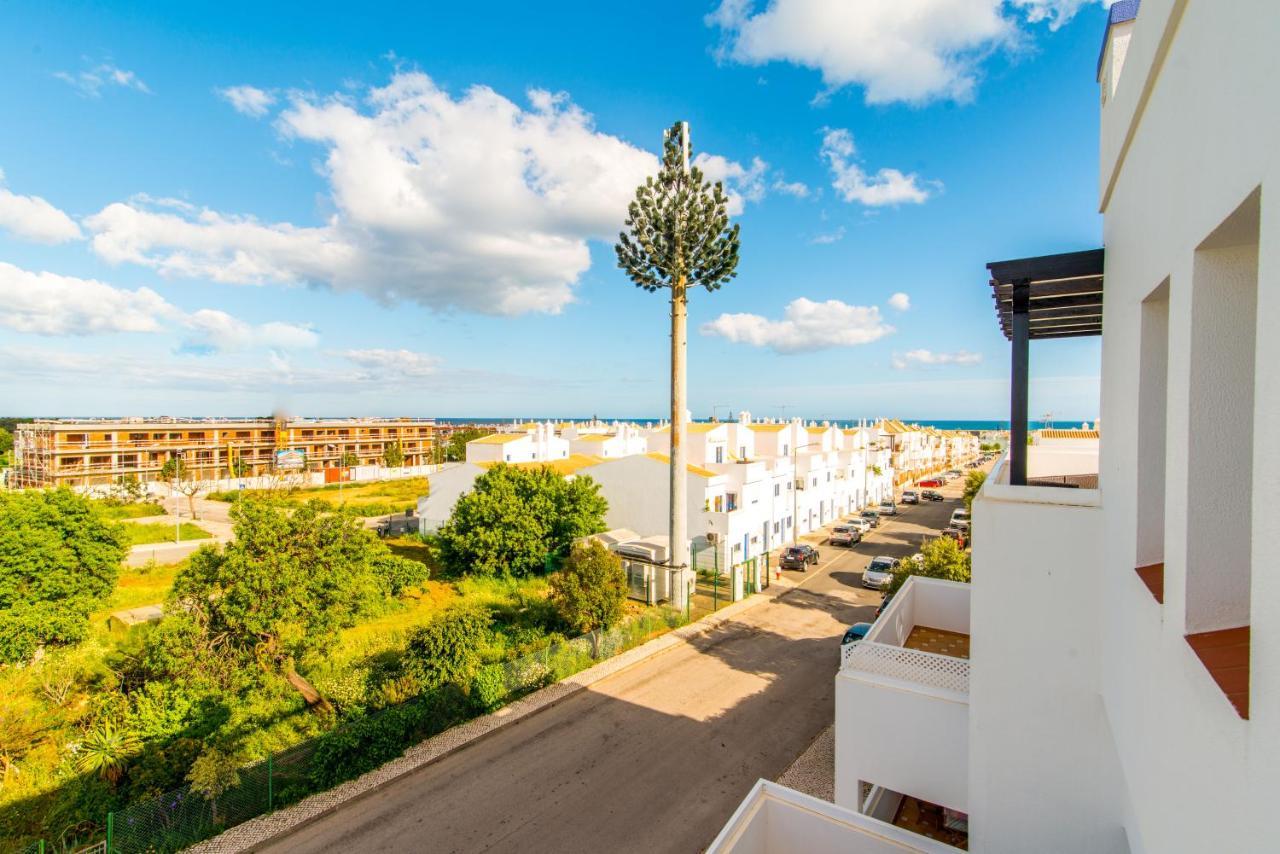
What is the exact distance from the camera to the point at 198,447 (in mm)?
67625

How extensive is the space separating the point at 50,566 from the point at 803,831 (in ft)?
72.7

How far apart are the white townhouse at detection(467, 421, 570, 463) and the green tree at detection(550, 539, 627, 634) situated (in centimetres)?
2325

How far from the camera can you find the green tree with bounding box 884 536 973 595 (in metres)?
15.1

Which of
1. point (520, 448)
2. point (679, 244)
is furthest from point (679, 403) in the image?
point (520, 448)

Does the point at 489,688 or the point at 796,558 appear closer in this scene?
the point at 489,688

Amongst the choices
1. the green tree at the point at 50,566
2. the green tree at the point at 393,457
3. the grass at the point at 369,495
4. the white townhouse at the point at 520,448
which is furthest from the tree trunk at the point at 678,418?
the green tree at the point at 393,457

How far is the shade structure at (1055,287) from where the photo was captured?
5.81m

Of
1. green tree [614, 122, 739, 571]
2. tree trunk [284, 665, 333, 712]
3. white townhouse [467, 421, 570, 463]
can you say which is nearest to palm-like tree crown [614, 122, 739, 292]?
green tree [614, 122, 739, 571]

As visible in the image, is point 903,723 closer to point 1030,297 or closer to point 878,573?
point 1030,297

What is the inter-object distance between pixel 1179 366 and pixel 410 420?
97282 mm

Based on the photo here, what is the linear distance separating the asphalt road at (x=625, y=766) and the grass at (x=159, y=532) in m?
34.9

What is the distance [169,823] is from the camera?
357 inches

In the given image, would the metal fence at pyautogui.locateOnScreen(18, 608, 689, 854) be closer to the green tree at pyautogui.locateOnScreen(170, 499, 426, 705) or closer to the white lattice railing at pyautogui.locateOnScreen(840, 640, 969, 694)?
the green tree at pyautogui.locateOnScreen(170, 499, 426, 705)

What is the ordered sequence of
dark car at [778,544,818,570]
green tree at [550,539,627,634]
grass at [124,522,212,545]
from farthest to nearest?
grass at [124,522,212,545] < dark car at [778,544,818,570] < green tree at [550,539,627,634]
